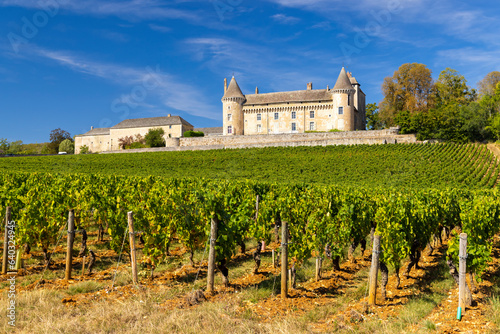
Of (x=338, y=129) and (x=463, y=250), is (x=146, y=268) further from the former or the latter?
(x=338, y=129)

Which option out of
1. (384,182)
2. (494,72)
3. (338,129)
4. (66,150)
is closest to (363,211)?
(384,182)

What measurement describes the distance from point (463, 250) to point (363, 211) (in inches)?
148

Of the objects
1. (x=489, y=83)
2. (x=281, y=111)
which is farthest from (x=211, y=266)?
(x=489, y=83)

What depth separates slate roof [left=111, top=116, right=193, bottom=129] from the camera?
75.0 metres

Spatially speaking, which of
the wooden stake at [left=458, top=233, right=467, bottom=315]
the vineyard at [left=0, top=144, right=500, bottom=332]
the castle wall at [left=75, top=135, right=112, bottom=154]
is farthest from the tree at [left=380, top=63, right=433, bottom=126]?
the castle wall at [left=75, top=135, right=112, bottom=154]

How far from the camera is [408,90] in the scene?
58.6 metres

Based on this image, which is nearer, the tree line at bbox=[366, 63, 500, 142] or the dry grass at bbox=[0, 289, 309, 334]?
the dry grass at bbox=[0, 289, 309, 334]

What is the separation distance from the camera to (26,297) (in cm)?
Result: 646

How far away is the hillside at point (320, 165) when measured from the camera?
31.4 meters

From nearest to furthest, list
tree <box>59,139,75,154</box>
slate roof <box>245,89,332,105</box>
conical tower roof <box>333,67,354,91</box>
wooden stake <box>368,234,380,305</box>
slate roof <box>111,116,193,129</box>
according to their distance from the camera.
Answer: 1. wooden stake <box>368,234,380,305</box>
2. conical tower roof <box>333,67,354,91</box>
3. slate roof <box>245,89,332,105</box>
4. slate roof <box>111,116,193,129</box>
5. tree <box>59,139,75,154</box>

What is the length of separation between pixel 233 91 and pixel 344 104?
1999 centimetres

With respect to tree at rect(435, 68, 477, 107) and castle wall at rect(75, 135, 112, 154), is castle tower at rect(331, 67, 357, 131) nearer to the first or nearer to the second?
tree at rect(435, 68, 477, 107)

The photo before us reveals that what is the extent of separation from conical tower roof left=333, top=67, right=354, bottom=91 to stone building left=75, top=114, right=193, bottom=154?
114ft

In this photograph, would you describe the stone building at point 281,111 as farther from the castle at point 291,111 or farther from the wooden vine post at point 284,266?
the wooden vine post at point 284,266
